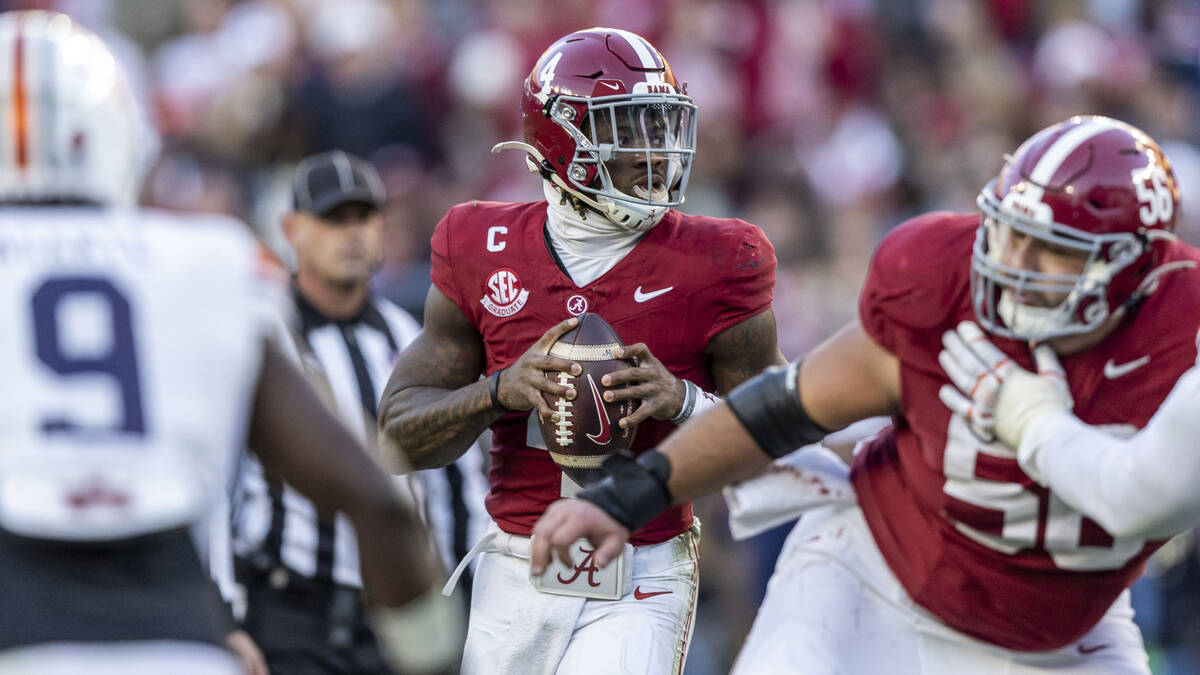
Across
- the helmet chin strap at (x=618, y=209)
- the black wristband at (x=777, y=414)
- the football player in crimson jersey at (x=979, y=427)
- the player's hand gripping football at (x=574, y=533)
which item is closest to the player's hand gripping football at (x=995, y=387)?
the football player in crimson jersey at (x=979, y=427)

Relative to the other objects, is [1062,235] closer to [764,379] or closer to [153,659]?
[764,379]

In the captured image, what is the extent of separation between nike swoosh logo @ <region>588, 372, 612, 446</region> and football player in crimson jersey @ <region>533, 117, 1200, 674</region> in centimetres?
31

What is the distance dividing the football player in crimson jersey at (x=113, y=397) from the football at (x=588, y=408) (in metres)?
1.07

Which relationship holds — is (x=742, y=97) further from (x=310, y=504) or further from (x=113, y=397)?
(x=113, y=397)

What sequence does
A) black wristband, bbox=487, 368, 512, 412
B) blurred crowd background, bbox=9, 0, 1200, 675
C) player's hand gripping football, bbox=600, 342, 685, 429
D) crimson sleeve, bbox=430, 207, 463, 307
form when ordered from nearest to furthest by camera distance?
player's hand gripping football, bbox=600, 342, 685, 429, black wristband, bbox=487, 368, 512, 412, crimson sleeve, bbox=430, 207, 463, 307, blurred crowd background, bbox=9, 0, 1200, 675

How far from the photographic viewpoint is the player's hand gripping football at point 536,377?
147 inches

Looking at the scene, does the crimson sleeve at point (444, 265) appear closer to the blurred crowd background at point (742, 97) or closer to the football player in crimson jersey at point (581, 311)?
the football player in crimson jersey at point (581, 311)

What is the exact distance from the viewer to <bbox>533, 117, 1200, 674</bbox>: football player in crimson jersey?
10.4 feet

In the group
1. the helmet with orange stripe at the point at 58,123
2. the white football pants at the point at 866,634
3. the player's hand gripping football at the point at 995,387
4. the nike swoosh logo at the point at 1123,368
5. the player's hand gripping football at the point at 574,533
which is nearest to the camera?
the helmet with orange stripe at the point at 58,123

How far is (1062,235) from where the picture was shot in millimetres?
3184

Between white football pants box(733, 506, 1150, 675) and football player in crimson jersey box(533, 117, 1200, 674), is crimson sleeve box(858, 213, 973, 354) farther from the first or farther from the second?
white football pants box(733, 506, 1150, 675)

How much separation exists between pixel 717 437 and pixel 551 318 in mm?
706

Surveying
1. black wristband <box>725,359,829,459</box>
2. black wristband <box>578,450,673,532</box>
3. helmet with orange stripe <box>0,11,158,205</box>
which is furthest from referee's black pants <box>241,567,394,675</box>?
helmet with orange stripe <box>0,11,158,205</box>

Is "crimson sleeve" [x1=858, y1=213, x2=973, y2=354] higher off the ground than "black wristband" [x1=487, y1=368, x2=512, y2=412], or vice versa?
"crimson sleeve" [x1=858, y1=213, x2=973, y2=354]
